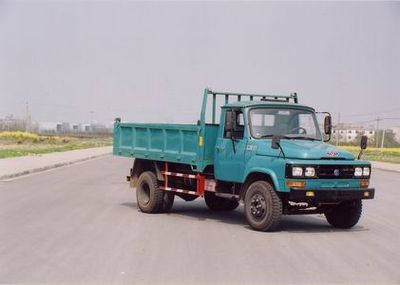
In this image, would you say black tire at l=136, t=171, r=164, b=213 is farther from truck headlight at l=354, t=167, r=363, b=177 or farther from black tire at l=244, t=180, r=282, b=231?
truck headlight at l=354, t=167, r=363, b=177

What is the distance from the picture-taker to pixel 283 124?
41.0 feet

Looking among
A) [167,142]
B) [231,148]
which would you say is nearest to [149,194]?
[167,142]

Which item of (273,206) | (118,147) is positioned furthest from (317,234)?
(118,147)

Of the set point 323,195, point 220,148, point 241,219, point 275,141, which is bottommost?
point 241,219

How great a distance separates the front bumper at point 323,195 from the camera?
1106cm

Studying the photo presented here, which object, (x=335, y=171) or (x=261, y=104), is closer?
(x=335, y=171)

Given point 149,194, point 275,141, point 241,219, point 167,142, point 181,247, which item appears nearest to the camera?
point 181,247

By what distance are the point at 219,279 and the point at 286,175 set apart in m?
3.82

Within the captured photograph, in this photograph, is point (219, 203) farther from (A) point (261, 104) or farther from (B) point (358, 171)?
(B) point (358, 171)

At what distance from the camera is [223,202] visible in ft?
49.1

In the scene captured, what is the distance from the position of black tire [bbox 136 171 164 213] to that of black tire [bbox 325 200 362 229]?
357cm

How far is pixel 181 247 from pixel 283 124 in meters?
3.79

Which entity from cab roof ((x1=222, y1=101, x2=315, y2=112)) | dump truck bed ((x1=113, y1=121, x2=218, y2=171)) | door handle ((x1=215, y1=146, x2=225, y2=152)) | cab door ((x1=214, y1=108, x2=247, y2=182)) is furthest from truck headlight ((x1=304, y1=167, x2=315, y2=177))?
dump truck bed ((x1=113, y1=121, x2=218, y2=171))

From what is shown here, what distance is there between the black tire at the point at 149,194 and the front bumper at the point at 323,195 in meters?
3.74
